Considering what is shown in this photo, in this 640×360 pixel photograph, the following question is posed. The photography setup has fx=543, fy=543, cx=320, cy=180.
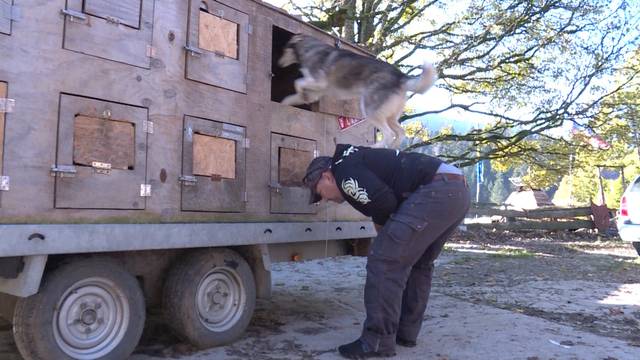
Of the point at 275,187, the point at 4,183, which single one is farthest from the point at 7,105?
the point at 275,187

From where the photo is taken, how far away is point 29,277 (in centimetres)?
316

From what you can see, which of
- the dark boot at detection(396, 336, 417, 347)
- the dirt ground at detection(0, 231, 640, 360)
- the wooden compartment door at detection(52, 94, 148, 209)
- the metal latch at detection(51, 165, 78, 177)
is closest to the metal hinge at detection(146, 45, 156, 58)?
the wooden compartment door at detection(52, 94, 148, 209)

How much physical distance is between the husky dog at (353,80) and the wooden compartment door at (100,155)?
1722 millimetres

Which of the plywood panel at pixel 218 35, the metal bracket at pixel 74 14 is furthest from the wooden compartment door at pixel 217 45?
the metal bracket at pixel 74 14

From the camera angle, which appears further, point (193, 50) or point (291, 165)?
point (291, 165)

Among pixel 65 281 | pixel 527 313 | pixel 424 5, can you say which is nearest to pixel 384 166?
pixel 65 281

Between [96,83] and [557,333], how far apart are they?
14.1 feet

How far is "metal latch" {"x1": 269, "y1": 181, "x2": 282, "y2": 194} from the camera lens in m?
4.84

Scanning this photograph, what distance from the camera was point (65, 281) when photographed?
336 centimetres

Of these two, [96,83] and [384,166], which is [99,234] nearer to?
[96,83]

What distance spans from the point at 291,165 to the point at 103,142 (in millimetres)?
1899

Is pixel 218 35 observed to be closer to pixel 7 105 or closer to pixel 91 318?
pixel 7 105

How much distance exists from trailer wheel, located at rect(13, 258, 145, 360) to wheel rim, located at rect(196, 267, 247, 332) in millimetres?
547

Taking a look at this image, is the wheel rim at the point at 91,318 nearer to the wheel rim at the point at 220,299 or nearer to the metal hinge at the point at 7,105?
the wheel rim at the point at 220,299
